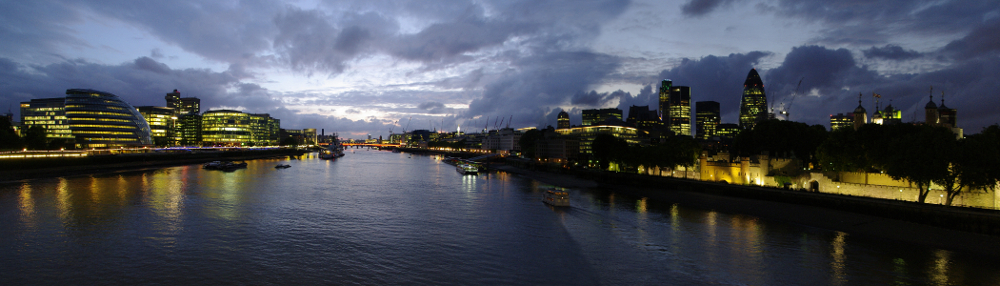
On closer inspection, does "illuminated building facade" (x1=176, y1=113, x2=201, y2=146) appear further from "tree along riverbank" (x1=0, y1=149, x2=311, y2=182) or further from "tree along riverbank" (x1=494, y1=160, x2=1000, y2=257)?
"tree along riverbank" (x1=494, y1=160, x2=1000, y2=257)

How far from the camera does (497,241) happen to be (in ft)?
74.7

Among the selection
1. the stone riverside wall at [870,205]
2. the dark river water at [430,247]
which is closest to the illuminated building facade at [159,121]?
the dark river water at [430,247]

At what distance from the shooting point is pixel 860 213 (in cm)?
2989

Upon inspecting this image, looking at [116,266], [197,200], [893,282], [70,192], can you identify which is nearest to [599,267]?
[893,282]

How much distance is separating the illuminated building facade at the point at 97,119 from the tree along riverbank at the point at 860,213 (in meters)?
Result: 114

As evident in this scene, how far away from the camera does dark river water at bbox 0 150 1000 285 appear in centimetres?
1722

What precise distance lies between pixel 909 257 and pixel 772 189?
1776cm

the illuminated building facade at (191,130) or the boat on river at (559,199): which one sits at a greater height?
the illuminated building facade at (191,130)

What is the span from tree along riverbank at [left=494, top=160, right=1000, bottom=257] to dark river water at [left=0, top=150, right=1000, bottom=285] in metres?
2.11

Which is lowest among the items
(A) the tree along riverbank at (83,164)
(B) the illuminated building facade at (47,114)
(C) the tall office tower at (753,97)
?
(A) the tree along riverbank at (83,164)

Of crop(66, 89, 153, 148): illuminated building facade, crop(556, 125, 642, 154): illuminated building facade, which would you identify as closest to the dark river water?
crop(66, 89, 153, 148): illuminated building facade

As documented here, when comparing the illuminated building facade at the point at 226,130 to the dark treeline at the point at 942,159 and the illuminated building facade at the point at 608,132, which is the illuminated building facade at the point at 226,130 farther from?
the dark treeline at the point at 942,159

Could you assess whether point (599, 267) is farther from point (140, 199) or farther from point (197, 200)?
point (140, 199)

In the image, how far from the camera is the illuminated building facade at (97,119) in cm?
9906
